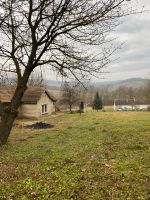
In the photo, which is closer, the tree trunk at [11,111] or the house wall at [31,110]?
the tree trunk at [11,111]

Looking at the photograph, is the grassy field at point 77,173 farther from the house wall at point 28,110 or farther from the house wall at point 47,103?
the house wall at point 47,103

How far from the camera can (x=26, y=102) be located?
45.8 metres

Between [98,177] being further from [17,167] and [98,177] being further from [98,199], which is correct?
[17,167]

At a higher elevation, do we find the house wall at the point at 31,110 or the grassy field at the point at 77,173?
the house wall at the point at 31,110

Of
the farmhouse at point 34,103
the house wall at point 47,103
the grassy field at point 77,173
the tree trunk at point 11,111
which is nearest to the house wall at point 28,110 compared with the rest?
the farmhouse at point 34,103

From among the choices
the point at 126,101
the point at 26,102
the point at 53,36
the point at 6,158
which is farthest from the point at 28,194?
the point at 126,101

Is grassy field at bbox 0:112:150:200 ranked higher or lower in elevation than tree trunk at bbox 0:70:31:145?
lower

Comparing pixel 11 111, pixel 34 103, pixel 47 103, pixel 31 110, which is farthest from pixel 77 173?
pixel 47 103

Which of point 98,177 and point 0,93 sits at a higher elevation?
point 0,93

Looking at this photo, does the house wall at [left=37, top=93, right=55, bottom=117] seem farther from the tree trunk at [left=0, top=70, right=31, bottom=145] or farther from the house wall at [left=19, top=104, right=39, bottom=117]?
the tree trunk at [left=0, top=70, right=31, bottom=145]

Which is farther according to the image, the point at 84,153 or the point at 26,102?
the point at 26,102

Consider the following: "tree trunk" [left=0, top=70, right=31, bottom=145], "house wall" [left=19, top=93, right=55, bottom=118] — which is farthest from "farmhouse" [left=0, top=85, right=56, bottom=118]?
"tree trunk" [left=0, top=70, right=31, bottom=145]

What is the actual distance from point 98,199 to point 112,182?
4.04 feet

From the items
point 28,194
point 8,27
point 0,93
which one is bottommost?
point 28,194
